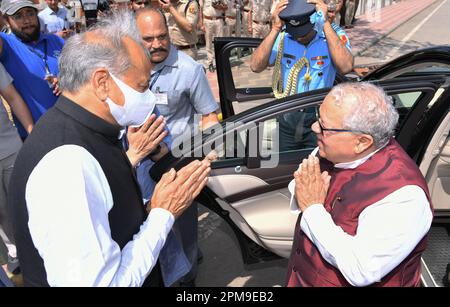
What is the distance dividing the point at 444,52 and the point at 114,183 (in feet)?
8.01

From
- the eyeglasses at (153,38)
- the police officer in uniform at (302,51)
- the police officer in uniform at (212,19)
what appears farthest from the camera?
the police officer in uniform at (212,19)

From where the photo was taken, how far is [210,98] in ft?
8.82

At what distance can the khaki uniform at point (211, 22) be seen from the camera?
27.2 feet

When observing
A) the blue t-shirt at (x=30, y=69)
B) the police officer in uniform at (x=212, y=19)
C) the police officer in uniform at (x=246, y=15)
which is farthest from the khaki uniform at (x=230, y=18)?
the blue t-shirt at (x=30, y=69)

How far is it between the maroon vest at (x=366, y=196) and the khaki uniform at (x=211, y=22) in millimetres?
7225

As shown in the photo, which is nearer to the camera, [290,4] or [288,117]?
[288,117]

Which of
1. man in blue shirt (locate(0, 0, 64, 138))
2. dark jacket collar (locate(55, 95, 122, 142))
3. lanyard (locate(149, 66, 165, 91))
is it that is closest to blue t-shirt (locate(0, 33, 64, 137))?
man in blue shirt (locate(0, 0, 64, 138))

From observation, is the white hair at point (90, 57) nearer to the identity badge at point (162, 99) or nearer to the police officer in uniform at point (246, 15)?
the identity badge at point (162, 99)

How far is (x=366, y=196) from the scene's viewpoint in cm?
147

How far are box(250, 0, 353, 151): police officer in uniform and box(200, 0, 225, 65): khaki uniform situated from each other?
18.0 ft

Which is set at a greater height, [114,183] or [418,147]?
[114,183]
